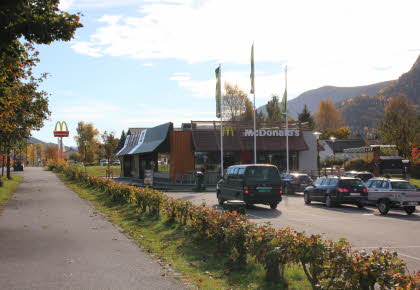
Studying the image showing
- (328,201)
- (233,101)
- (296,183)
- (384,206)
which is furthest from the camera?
(233,101)

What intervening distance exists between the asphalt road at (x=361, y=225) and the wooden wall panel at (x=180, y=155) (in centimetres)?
2130

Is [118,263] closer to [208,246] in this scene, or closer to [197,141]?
[208,246]

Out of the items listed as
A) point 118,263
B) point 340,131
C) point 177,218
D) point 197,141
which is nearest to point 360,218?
point 177,218

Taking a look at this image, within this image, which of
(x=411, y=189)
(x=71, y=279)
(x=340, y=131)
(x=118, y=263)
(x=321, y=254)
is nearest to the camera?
(x=321, y=254)

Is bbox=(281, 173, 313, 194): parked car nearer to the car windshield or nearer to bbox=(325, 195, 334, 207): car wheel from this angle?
bbox=(325, 195, 334, 207): car wheel

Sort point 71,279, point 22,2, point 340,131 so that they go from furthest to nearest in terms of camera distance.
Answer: point 340,131
point 22,2
point 71,279

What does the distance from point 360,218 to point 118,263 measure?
11060 mm

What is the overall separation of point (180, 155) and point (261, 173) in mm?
22924

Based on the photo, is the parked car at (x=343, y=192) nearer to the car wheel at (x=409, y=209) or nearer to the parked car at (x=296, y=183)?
the car wheel at (x=409, y=209)

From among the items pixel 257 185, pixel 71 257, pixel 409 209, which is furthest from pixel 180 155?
pixel 71 257

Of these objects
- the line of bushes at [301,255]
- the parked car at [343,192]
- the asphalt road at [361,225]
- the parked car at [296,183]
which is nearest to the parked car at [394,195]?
the asphalt road at [361,225]

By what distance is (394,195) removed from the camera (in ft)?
59.7

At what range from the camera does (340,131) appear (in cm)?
10731

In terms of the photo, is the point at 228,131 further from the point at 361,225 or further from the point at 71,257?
the point at 71,257
